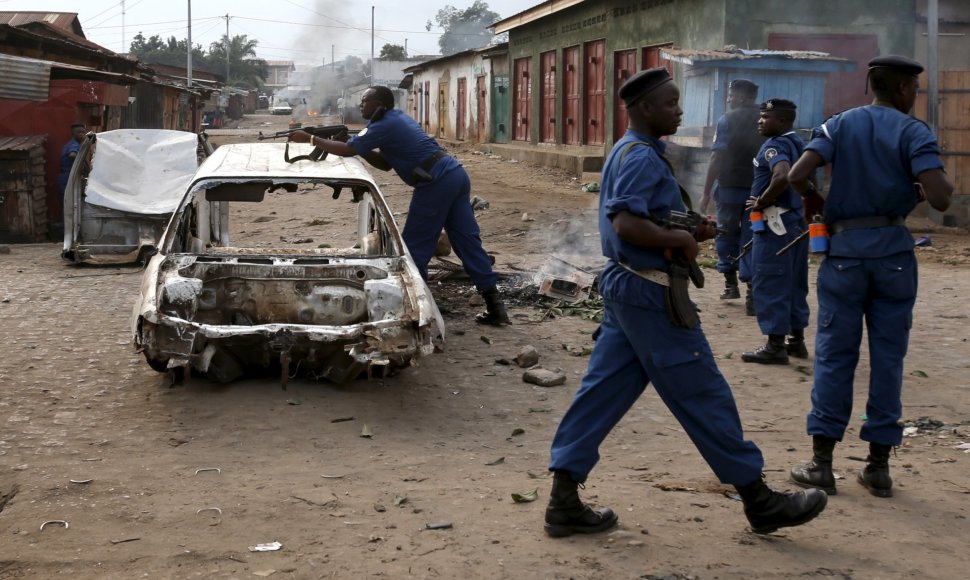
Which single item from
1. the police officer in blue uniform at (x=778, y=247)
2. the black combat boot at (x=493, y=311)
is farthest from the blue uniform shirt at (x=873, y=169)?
the black combat boot at (x=493, y=311)

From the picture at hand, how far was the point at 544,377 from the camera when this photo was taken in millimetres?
6297

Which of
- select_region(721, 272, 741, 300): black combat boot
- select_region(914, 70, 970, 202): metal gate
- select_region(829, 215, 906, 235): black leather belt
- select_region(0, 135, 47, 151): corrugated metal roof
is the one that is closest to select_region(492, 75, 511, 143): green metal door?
select_region(914, 70, 970, 202): metal gate

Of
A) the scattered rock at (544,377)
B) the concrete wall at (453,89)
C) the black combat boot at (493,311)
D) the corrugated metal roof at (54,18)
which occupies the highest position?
the corrugated metal roof at (54,18)

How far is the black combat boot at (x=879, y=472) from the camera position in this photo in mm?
4219

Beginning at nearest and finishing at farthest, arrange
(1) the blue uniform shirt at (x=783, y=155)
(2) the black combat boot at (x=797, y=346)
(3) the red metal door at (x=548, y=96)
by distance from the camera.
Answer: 1. (1) the blue uniform shirt at (x=783, y=155)
2. (2) the black combat boot at (x=797, y=346)
3. (3) the red metal door at (x=548, y=96)

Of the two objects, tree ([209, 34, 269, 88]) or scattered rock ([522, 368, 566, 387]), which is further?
tree ([209, 34, 269, 88])

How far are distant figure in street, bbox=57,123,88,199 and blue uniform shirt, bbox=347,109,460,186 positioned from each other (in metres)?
7.25

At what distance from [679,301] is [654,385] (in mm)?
321

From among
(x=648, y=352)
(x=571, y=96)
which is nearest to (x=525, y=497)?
(x=648, y=352)

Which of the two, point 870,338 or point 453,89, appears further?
point 453,89

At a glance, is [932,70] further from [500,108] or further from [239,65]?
[239,65]

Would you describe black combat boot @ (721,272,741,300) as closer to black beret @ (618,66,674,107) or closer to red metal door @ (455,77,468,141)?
black beret @ (618,66,674,107)

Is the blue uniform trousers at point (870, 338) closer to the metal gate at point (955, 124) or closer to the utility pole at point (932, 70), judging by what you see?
the utility pole at point (932, 70)

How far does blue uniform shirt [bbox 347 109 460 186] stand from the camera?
7.27 meters
